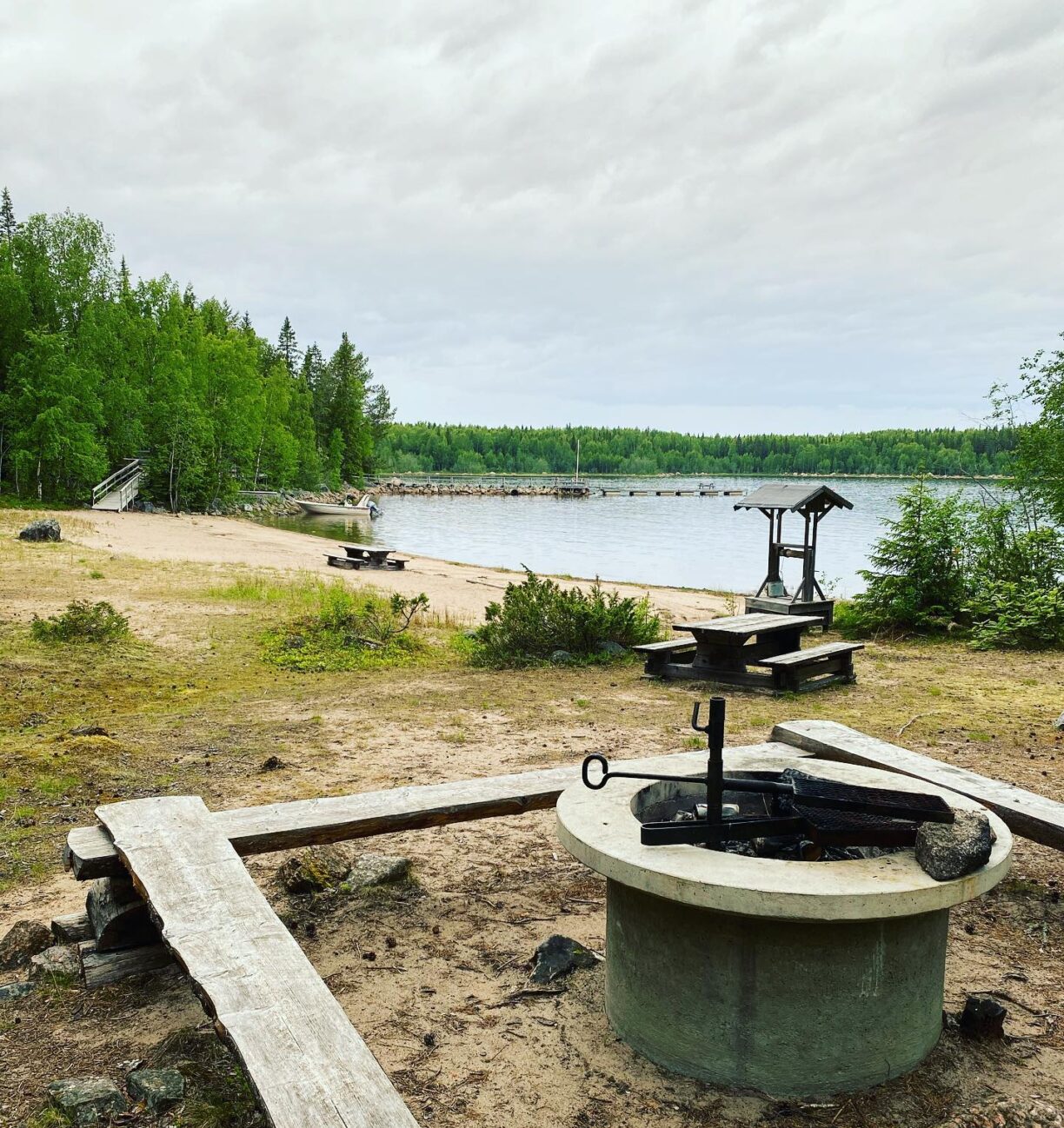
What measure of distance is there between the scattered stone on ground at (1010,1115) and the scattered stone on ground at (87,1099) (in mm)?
2465

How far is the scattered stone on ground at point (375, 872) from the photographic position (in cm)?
457

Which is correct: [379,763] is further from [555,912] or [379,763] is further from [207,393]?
[207,393]

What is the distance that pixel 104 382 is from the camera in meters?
44.6

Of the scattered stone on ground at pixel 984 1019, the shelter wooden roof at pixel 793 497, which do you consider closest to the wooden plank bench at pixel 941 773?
the scattered stone on ground at pixel 984 1019

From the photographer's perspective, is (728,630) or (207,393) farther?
(207,393)

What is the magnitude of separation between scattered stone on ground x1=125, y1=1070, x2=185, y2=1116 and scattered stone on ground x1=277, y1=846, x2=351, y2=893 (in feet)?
5.01

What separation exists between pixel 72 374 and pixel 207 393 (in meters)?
15.3

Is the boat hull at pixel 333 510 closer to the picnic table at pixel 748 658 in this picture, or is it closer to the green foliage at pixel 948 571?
the green foliage at pixel 948 571

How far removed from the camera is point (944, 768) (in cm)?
482

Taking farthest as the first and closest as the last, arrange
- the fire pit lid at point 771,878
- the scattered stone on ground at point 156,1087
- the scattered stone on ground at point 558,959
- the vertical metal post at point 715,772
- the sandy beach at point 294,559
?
the sandy beach at point 294,559, the scattered stone on ground at point 558,959, the vertical metal post at point 715,772, the scattered stone on ground at point 156,1087, the fire pit lid at point 771,878

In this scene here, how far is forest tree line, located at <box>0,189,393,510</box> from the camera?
3988 cm

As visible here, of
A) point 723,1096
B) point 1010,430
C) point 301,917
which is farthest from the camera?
point 1010,430

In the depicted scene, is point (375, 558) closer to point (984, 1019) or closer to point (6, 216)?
point (984, 1019)

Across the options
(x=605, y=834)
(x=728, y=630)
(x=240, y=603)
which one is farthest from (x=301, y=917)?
(x=240, y=603)
